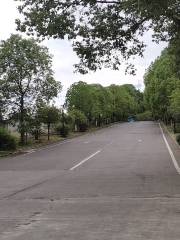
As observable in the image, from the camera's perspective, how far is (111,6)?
23188mm

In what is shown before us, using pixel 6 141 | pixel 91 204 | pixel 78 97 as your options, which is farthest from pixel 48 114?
pixel 91 204

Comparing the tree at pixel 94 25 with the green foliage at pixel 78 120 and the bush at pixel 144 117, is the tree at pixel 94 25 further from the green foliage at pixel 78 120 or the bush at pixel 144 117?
the bush at pixel 144 117

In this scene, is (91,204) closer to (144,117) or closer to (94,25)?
(94,25)

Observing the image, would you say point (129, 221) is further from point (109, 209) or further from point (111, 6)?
point (111, 6)

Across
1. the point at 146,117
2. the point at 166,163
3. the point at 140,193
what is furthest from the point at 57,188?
the point at 146,117

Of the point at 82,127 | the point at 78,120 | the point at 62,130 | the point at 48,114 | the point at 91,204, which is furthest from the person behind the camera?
the point at 82,127

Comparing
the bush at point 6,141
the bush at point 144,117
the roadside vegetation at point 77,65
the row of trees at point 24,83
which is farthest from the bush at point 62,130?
the bush at point 144,117

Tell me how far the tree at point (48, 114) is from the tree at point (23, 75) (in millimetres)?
1506

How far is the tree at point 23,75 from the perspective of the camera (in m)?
48.6

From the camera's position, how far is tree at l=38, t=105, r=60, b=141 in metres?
51.0

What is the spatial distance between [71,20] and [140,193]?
9.98 meters

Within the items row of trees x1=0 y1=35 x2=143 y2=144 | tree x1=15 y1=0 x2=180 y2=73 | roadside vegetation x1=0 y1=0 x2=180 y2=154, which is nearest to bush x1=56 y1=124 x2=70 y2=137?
roadside vegetation x1=0 y1=0 x2=180 y2=154

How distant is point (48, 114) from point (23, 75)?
8.78 meters

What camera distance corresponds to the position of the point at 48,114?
187ft
